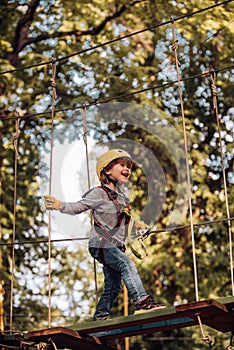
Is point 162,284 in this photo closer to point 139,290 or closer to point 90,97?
point 90,97

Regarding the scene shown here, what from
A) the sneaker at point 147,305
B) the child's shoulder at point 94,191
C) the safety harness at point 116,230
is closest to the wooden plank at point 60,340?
the sneaker at point 147,305

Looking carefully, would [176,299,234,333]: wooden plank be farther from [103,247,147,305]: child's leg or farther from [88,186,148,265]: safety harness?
[88,186,148,265]: safety harness

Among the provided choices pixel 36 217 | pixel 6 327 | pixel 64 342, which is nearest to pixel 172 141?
pixel 36 217

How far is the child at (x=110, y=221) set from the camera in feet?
17.8

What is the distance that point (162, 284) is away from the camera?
1211 cm

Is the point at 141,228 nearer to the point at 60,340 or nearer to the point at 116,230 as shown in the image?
the point at 116,230

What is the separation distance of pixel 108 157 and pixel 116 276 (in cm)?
71

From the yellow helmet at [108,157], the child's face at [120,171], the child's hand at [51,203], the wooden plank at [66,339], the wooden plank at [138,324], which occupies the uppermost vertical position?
the yellow helmet at [108,157]

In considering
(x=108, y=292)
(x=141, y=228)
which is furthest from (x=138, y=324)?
(x=141, y=228)

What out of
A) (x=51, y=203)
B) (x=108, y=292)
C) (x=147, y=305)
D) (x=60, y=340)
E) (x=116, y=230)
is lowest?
Result: (x=60, y=340)

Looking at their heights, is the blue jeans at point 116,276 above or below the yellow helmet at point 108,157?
below

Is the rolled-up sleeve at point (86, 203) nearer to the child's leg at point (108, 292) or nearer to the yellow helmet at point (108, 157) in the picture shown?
the yellow helmet at point (108, 157)

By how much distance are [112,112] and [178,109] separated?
15.8ft

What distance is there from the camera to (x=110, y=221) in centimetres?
552
